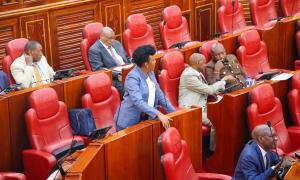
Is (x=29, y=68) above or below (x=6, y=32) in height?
below

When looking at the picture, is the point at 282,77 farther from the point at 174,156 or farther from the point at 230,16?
the point at 230,16

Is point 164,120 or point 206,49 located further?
point 206,49

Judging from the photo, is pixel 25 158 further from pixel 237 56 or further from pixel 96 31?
pixel 237 56

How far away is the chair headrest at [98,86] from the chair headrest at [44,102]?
10.3 inches

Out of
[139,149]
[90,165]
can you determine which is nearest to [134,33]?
[139,149]

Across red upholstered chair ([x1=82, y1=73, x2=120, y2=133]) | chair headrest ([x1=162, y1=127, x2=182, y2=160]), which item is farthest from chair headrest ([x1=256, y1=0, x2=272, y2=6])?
chair headrest ([x1=162, y1=127, x2=182, y2=160])

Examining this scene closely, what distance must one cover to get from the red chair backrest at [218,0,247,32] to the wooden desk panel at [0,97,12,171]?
2348 mm

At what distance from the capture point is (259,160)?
3332 mm

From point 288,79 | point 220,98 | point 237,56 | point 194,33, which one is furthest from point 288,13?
point 220,98

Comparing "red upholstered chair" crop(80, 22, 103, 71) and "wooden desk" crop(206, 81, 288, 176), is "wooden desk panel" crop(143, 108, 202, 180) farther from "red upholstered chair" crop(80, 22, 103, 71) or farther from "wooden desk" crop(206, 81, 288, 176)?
"red upholstered chair" crop(80, 22, 103, 71)

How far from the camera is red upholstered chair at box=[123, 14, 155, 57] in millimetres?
4965

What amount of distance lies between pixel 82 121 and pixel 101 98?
0.20m

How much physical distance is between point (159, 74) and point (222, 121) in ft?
1.73

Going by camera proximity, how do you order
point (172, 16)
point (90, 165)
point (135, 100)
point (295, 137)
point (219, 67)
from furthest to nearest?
point (172, 16)
point (219, 67)
point (295, 137)
point (135, 100)
point (90, 165)
